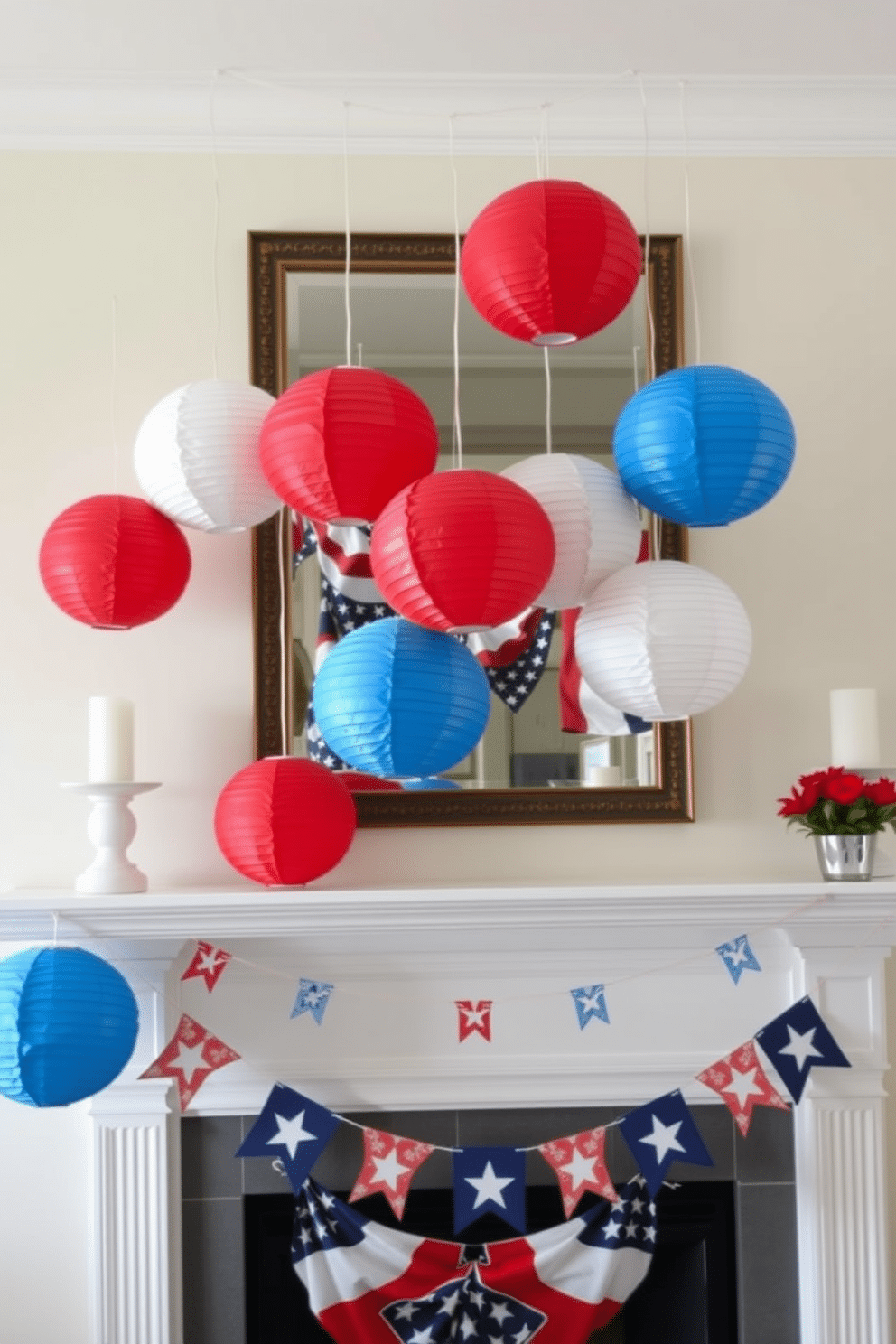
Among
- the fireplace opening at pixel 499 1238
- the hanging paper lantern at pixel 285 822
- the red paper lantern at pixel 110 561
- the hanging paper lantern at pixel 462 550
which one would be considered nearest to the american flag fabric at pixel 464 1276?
the fireplace opening at pixel 499 1238

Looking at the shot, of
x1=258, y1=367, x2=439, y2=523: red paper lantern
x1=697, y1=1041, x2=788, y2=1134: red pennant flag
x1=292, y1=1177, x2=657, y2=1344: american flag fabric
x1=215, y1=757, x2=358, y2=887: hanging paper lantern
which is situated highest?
x1=258, y1=367, x2=439, y2=523: red paper lantern

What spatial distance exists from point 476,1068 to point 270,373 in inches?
48.8

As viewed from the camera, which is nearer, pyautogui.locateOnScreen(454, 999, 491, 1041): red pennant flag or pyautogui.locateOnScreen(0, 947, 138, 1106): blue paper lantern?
pyautogui.locateOnScreen(0, 947, 138, 1106): blue paper lantern

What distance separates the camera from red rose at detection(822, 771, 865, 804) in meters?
2.09

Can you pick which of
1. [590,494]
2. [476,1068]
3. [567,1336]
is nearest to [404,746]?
[590,494]

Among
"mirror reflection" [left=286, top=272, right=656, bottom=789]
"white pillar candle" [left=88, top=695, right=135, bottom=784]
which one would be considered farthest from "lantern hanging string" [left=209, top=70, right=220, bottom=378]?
"white pillar candle" [left=88, top=695, right=135, bottom=784]

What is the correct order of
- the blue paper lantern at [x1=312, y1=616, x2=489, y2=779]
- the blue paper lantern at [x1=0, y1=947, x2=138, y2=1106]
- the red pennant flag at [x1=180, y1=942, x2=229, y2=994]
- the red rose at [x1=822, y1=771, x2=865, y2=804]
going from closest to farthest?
1. the blue paper lantern at [x1=312, y1=616, x2=489, y2=779]
2. the blue paper lantern at [x1=0, y1=947, x2=138, y2=1106]
3. the red rose at [x1=822, y1=771, x2=865, y2=804]
4. the red pennant flag at [x1=180, y1=942, x2=229, y2=994]

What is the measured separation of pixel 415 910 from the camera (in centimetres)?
209

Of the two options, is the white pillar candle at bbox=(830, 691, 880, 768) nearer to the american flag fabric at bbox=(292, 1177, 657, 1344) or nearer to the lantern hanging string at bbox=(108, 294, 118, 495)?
the american flag fabric at bbox=(292, 1177, 657, 1344)

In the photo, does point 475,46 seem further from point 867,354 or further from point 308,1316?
point 308,1316

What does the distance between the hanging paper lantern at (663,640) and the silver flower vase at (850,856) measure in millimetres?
446

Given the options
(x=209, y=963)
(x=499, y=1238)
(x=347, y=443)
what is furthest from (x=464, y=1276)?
(x=347, y=443)

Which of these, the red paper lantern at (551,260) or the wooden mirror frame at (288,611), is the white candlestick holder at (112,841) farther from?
the red paper lantern at (551,260)

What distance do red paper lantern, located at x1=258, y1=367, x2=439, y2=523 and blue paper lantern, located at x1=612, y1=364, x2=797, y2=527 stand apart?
1.01 ft
